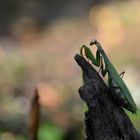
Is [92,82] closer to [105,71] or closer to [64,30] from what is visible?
[105,71]

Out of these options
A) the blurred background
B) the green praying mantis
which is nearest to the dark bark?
the green praying mantis

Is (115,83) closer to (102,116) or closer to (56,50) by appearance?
(102,116)

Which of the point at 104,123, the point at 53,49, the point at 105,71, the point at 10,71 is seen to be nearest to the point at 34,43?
the point at 53,49

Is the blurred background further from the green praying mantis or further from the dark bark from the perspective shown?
the dark bark

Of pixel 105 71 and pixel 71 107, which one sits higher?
pixel 71 107

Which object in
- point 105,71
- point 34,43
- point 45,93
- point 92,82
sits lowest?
point 92,82


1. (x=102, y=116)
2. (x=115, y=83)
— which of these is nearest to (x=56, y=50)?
(x=115, y=83)
